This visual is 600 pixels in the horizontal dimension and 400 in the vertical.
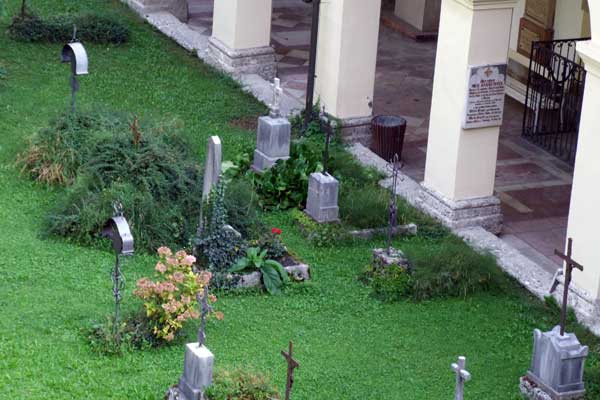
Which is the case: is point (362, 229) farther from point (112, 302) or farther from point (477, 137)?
point (112, 302)

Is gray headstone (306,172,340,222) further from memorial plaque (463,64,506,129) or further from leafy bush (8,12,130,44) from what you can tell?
leafy bush (8,12,130,44)

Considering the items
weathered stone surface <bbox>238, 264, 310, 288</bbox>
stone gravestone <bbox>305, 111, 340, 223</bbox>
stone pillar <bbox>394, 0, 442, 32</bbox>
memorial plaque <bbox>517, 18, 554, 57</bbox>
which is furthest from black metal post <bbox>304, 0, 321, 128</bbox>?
stone pillar <bbox>394, 0, 442, 32</bbox>

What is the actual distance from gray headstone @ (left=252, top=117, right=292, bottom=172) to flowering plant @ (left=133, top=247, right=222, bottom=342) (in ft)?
12.8

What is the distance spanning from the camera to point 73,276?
11977 millimetres

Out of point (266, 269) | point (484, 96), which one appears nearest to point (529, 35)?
point (484, 96)

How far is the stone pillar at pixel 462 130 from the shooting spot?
533 inches

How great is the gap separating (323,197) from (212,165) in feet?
5.00

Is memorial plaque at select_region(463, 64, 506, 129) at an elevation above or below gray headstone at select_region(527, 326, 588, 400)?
above

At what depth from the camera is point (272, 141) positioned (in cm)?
1480

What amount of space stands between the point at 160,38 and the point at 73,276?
880 centimetres

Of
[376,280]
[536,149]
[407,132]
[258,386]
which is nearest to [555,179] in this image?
[536,149]

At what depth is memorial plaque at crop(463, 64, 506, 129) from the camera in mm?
13688

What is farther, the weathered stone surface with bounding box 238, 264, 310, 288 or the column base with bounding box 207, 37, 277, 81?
the column base with bounding box 207, 37, 277, 81

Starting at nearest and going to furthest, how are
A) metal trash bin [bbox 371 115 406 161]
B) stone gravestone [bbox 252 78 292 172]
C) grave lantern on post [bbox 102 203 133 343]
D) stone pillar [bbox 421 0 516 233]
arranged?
grave lantern on post [bbox 102 203 133 343]
stone pillar [bbox 421 0 516 233]
stone gravestone [bbox 252 78 292 172]
metal trash bin [bbox 371 115 406 161]
